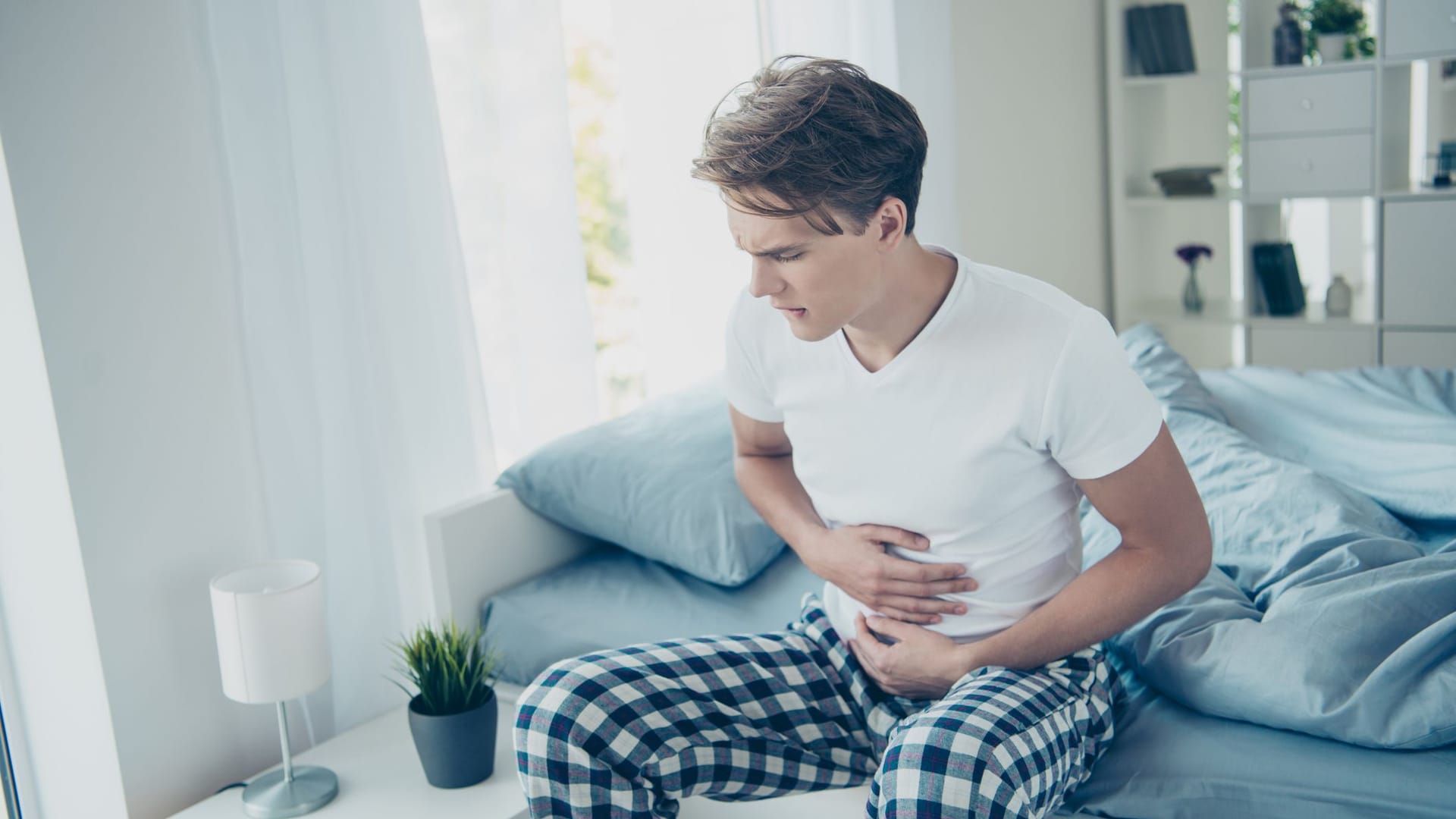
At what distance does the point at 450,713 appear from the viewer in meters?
1.49

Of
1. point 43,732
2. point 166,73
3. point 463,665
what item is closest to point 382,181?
point 166,73

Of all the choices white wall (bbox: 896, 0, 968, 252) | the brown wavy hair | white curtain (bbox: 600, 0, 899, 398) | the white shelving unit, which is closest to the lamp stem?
the brown wavy hair

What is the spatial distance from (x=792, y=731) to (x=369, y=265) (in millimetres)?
900

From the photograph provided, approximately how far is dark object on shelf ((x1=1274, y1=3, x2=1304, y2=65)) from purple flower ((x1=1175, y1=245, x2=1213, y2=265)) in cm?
53

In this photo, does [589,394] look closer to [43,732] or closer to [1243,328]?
[43,732]

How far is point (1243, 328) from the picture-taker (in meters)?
3.59

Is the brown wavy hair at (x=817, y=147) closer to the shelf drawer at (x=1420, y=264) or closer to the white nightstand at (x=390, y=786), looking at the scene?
the white nightstand at (x=390, y=786)

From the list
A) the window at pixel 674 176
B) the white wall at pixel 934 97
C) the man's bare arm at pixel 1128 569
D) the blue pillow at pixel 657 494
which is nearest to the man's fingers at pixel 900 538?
the man's bare arm at pixel 1128 569

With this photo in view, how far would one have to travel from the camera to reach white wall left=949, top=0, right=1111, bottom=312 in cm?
323

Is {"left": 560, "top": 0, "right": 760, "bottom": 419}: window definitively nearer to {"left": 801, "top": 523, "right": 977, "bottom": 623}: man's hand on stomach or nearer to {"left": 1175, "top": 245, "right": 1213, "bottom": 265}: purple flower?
{"left": 801, "top": 523, "right": 977, "bottom": 623}: man's hand on stomach

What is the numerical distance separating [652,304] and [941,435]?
1344 mm

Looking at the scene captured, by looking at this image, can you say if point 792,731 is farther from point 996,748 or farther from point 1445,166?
point 1445,166

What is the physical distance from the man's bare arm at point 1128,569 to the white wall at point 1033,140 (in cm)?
200

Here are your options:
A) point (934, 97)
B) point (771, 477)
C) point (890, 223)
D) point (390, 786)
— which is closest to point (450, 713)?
point (390, 786)
